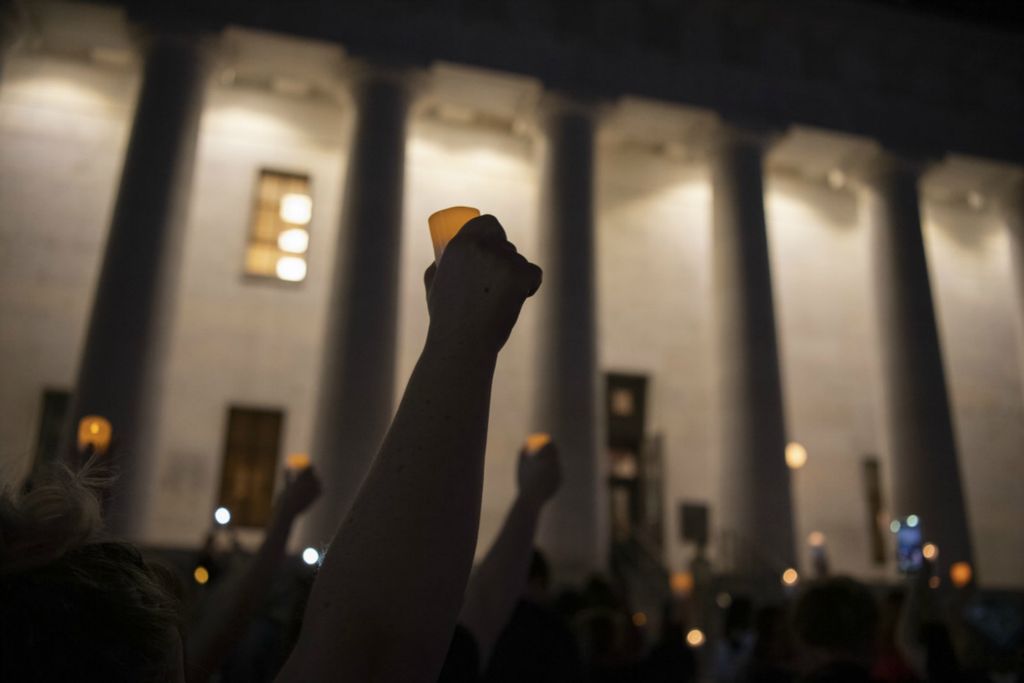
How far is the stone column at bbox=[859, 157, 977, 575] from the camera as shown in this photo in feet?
74.8

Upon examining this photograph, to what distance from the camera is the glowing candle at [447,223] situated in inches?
71.5

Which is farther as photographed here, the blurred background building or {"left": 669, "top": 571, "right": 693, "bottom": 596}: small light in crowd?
the blurred background building

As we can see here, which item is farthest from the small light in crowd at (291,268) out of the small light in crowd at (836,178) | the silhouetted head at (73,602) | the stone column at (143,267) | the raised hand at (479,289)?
the silhouetted head at (73,602)

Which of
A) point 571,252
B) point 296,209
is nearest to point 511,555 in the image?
point 571,252

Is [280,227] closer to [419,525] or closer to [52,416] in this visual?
[52,416]

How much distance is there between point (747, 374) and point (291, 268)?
12.2 metres

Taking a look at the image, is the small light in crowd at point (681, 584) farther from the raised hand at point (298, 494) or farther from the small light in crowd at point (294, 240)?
the raised hand at point (298, 494)

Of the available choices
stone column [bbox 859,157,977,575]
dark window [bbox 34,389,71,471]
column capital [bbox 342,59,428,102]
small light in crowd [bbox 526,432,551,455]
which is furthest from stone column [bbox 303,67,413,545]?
small light in crowd [bbox 526,432,551,455]

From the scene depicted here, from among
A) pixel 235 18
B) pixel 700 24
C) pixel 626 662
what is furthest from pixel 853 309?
pixel 626 662

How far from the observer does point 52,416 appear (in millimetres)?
21875

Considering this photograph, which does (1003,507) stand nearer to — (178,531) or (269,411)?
(269,411)

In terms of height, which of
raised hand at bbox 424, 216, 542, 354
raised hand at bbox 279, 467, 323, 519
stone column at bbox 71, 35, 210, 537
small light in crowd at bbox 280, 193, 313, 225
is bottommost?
raised hand at bbox 279, 467, 323, 519

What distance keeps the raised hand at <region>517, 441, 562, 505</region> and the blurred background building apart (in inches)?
585

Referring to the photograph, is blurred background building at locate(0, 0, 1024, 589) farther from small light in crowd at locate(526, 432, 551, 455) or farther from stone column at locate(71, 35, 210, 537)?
small light in crowd at locate(526, 432, 551, 455)
